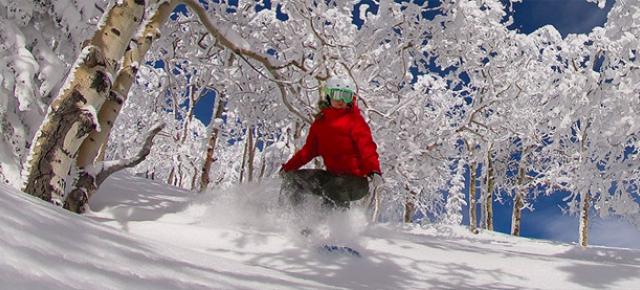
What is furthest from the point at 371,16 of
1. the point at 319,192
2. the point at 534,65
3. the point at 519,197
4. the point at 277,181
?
the point at 519,197

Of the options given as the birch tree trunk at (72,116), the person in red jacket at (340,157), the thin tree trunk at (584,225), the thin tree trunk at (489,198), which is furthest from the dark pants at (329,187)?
the thin tree trunk at (489,198)

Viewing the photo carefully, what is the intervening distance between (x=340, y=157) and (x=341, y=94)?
0.72 m

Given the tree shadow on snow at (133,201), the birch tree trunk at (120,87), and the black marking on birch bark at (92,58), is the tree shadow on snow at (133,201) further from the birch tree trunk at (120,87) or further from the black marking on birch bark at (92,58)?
the black marking on birch bark at (92,58)

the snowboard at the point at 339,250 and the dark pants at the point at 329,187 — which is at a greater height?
the dark pants at the point at 329,187

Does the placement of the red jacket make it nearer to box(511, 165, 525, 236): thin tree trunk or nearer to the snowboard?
the snowboard

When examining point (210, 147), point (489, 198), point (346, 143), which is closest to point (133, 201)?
point (346, 143)

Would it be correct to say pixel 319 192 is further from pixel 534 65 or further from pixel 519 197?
pixel 519 197

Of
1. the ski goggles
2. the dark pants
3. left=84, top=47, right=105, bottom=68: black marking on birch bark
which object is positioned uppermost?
the ski goggles

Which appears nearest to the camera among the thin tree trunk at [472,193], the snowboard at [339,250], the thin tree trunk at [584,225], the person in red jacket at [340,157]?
the snowboard at [339,250]

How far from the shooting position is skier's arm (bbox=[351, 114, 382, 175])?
5.34 m

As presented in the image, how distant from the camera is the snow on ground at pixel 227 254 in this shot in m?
1.43

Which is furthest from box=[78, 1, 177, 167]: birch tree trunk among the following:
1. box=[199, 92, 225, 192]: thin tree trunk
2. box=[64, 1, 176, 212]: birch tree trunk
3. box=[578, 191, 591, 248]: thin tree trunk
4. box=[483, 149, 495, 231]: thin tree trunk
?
box=[483, 149, 495, 231]: thin tree trunk

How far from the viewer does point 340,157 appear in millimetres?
5551

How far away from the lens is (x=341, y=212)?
17.8 ft
